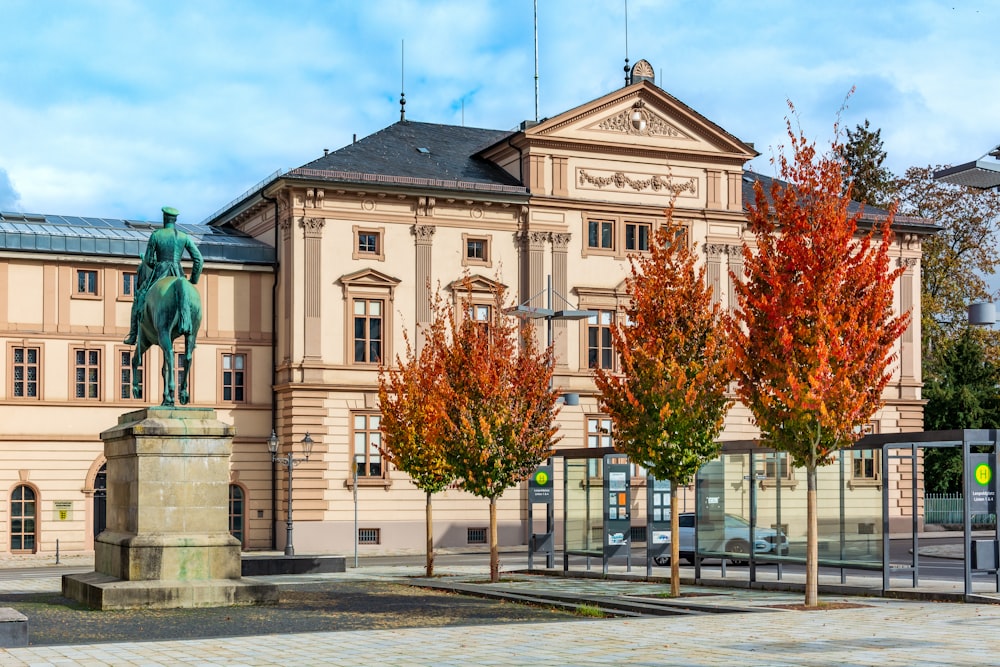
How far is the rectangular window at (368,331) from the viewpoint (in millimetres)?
52906

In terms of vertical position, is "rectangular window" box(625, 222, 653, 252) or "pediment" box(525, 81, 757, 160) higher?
"pediment" box(525, 81, 757, 160)

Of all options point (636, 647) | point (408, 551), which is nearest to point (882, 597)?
point (636, 647)

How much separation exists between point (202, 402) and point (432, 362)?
17.5m

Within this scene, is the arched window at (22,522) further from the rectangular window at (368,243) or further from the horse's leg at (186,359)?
the horse's leg at (186,359)

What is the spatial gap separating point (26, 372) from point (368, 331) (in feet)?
38.0

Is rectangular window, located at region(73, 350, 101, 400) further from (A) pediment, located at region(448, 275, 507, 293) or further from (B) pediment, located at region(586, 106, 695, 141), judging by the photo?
(B) pediment, located at region(586, 106, 695, 141)

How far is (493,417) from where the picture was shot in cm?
3312

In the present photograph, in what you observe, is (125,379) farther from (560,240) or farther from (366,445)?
(560,240)

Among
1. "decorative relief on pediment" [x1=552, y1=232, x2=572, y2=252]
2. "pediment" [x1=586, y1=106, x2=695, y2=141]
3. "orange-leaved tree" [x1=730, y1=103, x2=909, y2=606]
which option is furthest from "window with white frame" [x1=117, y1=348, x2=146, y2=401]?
"orange-leaved tree" [x1=730, y1=103, x2=909, y2=606]

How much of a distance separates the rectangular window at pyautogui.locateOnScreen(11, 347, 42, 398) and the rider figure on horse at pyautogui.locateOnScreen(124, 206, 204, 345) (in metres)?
24.3

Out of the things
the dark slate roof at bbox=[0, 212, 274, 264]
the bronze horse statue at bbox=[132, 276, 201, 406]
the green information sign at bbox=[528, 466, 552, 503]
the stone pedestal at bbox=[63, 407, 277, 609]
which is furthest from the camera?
the dark slate roof at bbox=[0, 212, 274, 264]

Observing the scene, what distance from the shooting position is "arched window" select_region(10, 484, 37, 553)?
48.8 meters

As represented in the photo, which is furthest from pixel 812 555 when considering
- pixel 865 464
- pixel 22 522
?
pixel 22 522

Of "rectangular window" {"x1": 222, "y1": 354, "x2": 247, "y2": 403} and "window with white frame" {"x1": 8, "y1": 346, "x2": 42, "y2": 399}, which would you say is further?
"rectangular window" {"x1": 222, "y1": 354, "x2": 247, "y2": 403}
